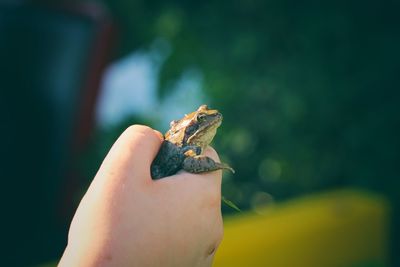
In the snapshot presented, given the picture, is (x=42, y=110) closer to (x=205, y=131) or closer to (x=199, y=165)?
(x=205, y=131)

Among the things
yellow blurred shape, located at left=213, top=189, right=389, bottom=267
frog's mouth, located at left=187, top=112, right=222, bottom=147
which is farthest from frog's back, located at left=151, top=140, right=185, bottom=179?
yellow blurred shape, located at left=213, top=189, right=389, bottom=267

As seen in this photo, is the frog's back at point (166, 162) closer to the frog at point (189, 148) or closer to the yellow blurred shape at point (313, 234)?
the frog at point (189, 148)

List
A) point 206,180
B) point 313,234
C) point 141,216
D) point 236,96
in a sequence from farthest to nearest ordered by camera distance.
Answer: point 236,96
point 313,234
point 206,180
point 141,216

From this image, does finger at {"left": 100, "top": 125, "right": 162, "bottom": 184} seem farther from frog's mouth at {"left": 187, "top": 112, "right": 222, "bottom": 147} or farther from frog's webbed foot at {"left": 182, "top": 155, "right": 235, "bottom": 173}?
frog's mouth at {"left": 187, "top": 112, "right": 222, "bottom": 147}

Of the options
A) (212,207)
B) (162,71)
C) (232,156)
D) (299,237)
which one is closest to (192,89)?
(162,71)

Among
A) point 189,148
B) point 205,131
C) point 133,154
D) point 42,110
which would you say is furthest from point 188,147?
point 42,110

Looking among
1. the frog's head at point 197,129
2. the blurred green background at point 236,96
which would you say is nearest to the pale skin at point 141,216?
the frog's head at point 197,129

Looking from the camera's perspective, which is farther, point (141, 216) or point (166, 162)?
point (166, 162)
